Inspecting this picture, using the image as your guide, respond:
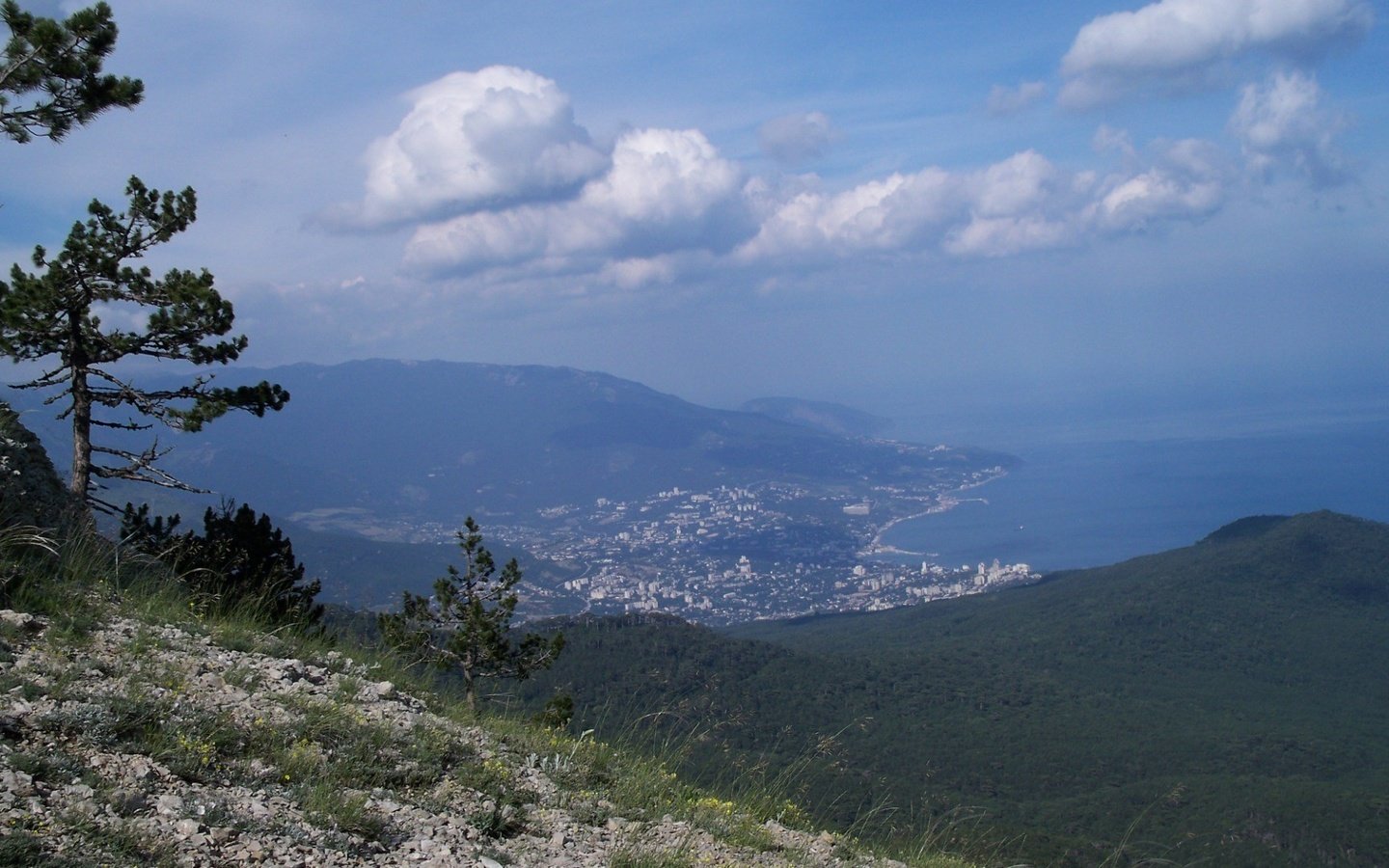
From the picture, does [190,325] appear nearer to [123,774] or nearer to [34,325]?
[34,325]

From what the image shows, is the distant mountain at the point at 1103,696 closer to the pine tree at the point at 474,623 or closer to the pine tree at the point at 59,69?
the pine tree at the point at 474,623

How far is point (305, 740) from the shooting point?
15.8 feet

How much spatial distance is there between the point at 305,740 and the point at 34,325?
393 inches

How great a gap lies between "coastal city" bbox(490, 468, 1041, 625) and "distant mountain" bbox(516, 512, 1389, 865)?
79.3 feet

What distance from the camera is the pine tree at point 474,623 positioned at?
18031mm

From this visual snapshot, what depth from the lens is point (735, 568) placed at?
150 meters

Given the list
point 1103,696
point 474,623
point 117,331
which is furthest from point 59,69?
point 1103,696

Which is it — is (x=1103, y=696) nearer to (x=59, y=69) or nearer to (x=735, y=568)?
(x=59, y=69)

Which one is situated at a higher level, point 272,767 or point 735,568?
point 272,767

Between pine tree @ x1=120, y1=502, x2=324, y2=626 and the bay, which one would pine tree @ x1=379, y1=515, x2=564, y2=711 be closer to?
pine tree @ x1=120, y1=502, x2=324, y2=626

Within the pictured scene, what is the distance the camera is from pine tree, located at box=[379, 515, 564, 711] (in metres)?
18.0

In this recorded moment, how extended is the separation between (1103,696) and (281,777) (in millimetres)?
67628

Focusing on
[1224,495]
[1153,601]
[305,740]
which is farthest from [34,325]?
[1224,495]

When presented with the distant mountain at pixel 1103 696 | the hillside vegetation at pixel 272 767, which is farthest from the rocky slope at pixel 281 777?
the distant mountain at pixel 1103 696
